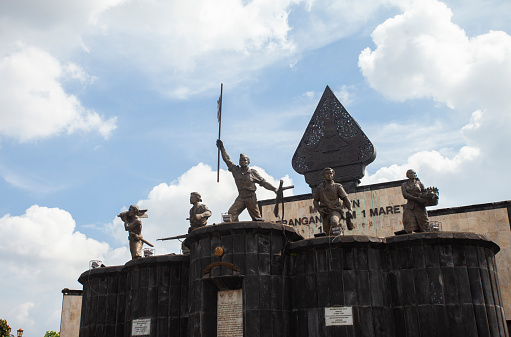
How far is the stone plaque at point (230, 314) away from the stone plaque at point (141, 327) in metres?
2.90

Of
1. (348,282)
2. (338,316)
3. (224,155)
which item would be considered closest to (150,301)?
(224,155)

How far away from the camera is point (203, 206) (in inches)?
786

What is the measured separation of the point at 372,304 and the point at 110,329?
9947 mm

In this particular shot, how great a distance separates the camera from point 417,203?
18062 millimetres

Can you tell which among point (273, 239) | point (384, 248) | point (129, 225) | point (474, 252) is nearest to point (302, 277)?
point (273, 239)

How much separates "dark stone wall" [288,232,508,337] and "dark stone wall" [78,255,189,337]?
4144mm

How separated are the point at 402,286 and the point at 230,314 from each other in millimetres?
5104

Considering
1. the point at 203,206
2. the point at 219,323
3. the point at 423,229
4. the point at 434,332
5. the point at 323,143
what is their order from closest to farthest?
the point at 434,332 < the point at 219,323 < the point at 423,229 < the point at 203,206 < the point at 323,143

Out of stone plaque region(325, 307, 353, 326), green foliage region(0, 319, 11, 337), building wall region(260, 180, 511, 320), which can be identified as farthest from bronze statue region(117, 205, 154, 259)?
→ green foliage region(0, 319, 11, 337)

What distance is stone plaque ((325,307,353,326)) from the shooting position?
15.6 metres

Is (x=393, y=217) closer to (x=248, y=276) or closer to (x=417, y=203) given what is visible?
(x=417, y=203)

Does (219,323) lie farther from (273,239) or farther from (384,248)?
(384,248)

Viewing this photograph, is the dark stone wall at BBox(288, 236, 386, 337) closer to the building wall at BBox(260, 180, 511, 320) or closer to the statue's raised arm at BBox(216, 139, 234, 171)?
the statue's raised arm at BBox(216, 139, 234, 171)

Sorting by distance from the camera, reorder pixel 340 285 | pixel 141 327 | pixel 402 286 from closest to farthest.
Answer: pixel 340 285, pixel 402 286, pixel 141 327
